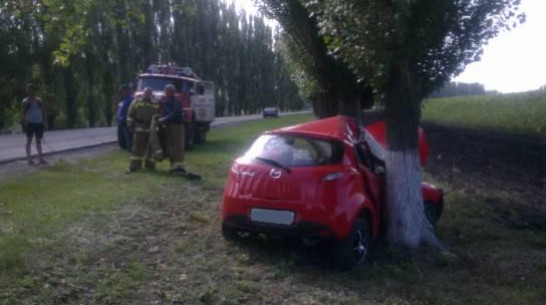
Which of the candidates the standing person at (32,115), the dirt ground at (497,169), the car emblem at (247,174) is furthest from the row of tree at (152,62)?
the car emblem at (247,174)

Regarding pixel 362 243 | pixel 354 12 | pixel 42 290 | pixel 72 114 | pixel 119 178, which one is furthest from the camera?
pixel 72 114

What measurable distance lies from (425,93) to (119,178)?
5.82 meters

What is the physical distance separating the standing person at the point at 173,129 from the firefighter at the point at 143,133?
0.79ft

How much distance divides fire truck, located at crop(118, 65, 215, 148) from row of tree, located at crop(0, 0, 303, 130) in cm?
185

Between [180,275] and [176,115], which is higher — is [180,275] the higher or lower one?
the lower one

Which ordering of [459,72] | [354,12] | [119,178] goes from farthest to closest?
[119,178], [459,72], [354,12]

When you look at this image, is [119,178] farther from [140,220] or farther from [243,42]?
[243,42]

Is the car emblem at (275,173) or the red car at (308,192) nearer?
the red car at (308,192)

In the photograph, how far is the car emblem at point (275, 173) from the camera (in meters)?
9.94

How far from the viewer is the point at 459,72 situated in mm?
13000

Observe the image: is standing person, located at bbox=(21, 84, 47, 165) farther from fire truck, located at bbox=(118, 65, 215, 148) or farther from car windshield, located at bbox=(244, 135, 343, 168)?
car windshield, located at bbox=(244, 135, 343, 168)

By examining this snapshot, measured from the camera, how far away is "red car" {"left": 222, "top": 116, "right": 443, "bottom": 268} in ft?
31.9

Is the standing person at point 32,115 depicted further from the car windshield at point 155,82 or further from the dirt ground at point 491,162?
the dirt ground at point 491,162

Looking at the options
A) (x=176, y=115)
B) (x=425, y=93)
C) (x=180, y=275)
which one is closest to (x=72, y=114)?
(x=176, y=115)
